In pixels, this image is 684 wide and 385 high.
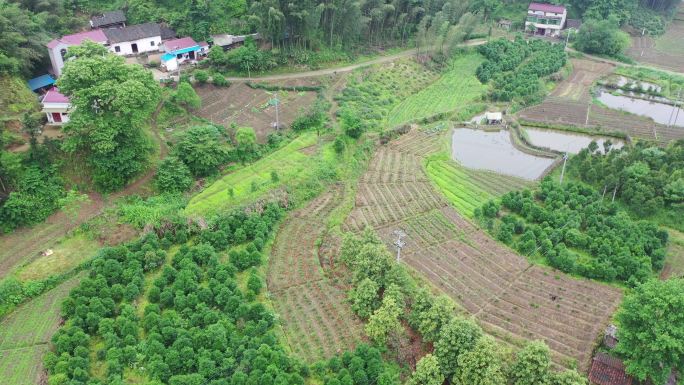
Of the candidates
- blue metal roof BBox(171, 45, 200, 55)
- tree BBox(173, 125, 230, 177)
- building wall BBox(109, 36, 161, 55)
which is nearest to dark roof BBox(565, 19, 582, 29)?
blue metal roof BBox(171, 45, 200, 55)

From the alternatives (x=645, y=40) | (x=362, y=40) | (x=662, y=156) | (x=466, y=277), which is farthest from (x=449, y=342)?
(x=645, y=40)

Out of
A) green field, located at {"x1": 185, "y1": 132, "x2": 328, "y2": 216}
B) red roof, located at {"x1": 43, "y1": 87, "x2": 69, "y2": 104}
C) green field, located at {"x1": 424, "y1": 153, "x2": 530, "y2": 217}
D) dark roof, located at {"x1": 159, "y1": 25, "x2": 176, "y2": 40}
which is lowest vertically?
green field, located at {"x1": 424, "y1": 153, "x2": 530, "y2": 217}

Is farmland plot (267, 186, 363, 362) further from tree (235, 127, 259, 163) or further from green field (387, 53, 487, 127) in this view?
green field (387, 53, 487, 127)

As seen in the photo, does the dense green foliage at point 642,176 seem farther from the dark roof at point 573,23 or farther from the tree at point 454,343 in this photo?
the dark roof at point 573,23

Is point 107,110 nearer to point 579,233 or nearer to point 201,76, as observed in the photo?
point 201,76

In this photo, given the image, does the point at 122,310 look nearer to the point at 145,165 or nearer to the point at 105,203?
the point at 105,203
